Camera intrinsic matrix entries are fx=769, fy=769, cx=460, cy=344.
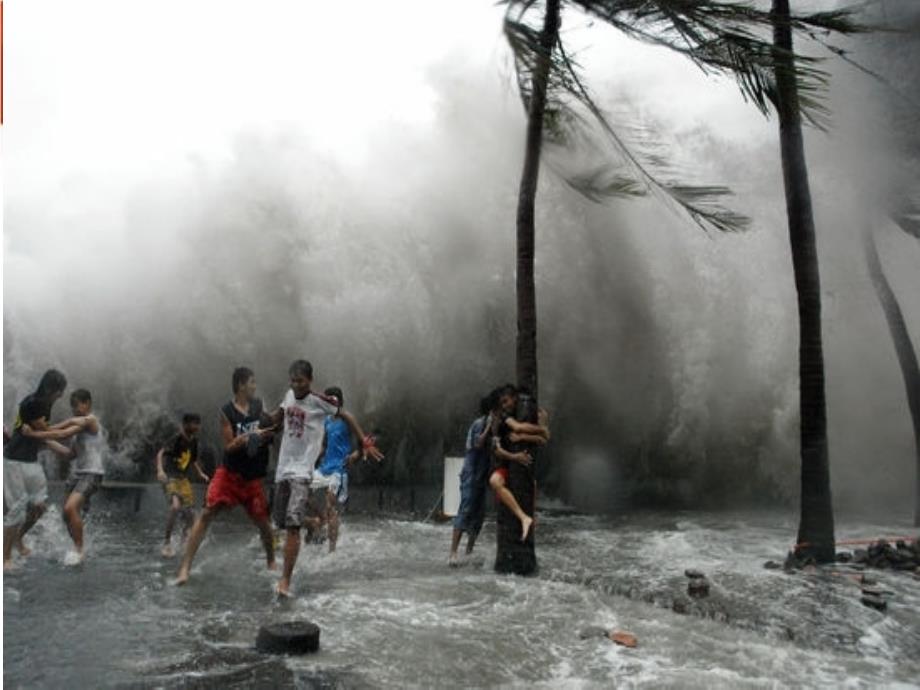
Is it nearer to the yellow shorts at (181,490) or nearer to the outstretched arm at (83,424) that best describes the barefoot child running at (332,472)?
the yellow shorts at (181,490)

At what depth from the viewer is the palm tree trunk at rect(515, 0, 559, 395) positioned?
6.88 meters

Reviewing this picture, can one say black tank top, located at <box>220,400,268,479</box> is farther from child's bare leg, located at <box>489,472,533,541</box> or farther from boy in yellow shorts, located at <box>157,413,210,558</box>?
child's bare leg, located at <box>489,472,533,541</box>

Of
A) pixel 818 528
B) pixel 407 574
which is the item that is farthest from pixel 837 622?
pixel 407 574

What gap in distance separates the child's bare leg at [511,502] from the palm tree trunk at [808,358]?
3.01 m

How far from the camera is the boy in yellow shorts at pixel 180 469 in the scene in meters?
7.30

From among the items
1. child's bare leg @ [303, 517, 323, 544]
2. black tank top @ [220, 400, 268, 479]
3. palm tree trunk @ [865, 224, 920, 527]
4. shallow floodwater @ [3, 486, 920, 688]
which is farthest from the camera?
palm tree trunk @ [865, 224, 920, 527]

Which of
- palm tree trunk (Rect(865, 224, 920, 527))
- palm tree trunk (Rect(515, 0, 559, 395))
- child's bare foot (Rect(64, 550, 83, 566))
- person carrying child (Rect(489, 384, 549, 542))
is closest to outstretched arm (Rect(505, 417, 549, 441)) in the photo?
person carrying child (Rect(489, 384, 549, 542))

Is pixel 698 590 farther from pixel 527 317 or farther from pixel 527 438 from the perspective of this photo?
pixel 527 317

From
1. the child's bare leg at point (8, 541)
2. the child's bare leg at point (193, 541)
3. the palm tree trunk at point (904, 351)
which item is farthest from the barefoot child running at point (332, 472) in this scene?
the palm tree trunk at point (904, 351)

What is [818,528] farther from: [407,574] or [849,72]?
Result: [849,72]

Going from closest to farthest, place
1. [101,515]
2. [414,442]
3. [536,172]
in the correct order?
[536,172] → [101,515] → [414,442]

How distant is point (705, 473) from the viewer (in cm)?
1521

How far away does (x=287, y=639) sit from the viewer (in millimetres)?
4039

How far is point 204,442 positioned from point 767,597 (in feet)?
30.4
